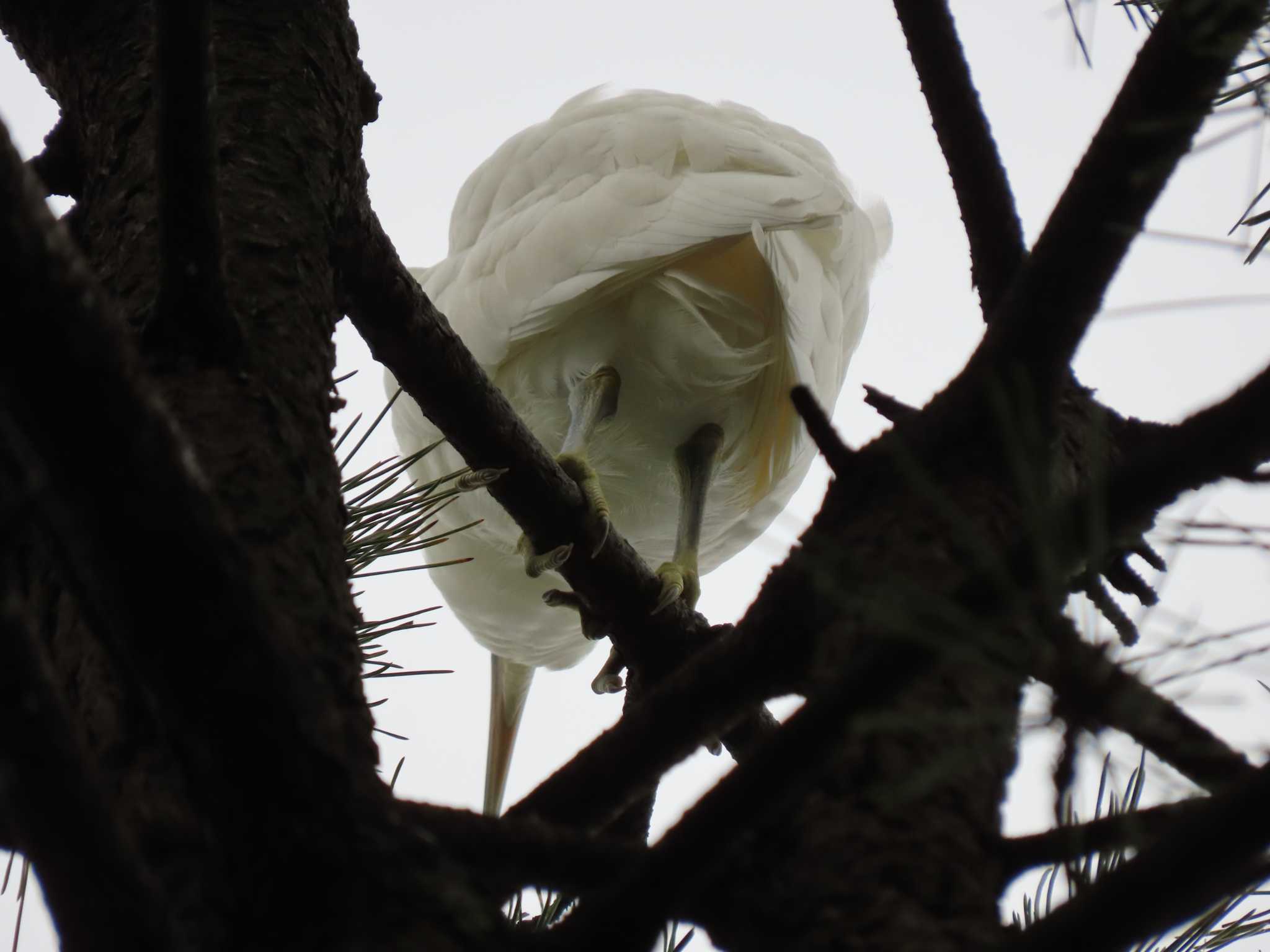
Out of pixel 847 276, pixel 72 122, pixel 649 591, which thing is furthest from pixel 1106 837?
pixel 847 276

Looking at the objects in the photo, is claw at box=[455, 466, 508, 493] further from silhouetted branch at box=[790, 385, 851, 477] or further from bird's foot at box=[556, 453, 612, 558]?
silhouetted branch at box=[790, 385, 851, 477]

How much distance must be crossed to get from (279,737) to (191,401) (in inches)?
16.3

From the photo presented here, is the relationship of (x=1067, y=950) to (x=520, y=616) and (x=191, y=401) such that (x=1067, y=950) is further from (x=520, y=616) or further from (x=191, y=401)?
(x=520, y=616)

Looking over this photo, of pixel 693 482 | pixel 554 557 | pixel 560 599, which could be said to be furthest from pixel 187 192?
pixel 693 482

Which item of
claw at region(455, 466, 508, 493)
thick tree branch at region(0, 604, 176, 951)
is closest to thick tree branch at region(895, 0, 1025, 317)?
thick tree branch at region(0, 604, 176, 951)

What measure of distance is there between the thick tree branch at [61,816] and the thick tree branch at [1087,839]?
1.59ft

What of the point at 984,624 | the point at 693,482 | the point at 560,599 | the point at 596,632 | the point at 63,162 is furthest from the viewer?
the point at 693,482

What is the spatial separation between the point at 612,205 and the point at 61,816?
8.76 feet

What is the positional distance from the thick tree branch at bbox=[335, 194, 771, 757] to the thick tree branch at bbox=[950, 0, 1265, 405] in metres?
0.68

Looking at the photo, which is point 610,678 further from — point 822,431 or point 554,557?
point 822,431

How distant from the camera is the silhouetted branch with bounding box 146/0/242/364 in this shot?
951 mm

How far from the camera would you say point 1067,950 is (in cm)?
60

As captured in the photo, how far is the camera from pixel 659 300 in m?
3.20

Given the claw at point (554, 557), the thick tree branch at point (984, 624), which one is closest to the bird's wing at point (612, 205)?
the claw at point (554, 557)
